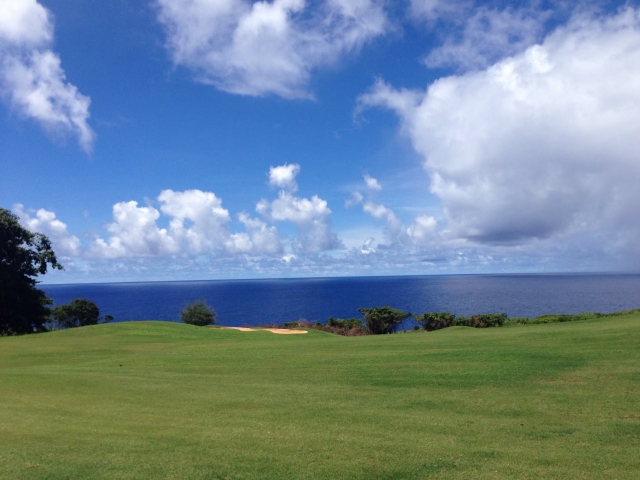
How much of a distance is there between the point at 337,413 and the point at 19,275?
143ft

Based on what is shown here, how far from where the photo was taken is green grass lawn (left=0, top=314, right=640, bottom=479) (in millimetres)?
6961

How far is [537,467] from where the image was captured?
6.75m

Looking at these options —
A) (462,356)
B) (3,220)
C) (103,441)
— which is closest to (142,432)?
(103,441)

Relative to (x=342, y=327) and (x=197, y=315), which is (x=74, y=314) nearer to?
(x=197, y=315)

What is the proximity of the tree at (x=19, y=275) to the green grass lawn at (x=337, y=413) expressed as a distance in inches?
1128

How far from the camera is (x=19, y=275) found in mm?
43469

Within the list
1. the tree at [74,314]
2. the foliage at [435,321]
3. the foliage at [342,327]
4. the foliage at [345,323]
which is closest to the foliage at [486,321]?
the foliage at [435,321]

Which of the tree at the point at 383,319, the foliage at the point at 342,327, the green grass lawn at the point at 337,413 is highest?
the green grass lawn at the point at 337,413

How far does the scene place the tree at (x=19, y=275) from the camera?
4206cm

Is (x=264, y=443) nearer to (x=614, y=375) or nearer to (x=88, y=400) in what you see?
(x=88, y=400)

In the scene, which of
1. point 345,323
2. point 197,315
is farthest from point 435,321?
point 197,315

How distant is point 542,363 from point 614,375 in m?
2.22

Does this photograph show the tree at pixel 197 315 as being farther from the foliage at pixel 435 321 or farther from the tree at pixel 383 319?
the foliage at pixel 435 321

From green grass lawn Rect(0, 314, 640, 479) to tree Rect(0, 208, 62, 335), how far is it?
28660mm
